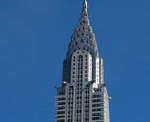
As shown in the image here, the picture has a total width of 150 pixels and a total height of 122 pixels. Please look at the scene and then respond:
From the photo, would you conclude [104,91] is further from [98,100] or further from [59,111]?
[59,111]

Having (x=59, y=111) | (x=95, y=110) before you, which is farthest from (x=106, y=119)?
(x=59, y=111)

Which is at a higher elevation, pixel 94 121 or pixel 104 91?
pixel 104 91

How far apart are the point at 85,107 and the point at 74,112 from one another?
15.6 feet

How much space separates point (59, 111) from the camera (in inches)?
7844

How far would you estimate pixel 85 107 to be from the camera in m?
197

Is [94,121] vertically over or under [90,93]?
under

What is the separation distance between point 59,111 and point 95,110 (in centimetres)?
1468

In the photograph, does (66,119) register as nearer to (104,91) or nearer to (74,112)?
(74,112)

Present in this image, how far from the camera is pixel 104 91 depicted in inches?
7869

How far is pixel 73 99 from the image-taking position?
655 feet

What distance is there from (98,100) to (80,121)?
36.1 feet

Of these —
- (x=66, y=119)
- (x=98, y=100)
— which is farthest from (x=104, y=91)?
(x=66, y=119)

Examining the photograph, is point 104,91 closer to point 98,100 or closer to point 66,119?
point 98,100

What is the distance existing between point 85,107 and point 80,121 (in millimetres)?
5953
